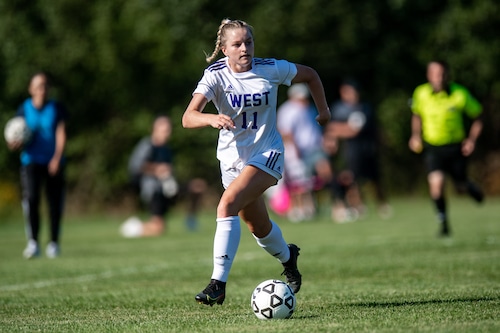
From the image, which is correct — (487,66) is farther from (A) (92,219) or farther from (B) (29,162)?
(B) (29,162)

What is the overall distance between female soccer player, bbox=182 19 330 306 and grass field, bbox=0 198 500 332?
24.8 inches

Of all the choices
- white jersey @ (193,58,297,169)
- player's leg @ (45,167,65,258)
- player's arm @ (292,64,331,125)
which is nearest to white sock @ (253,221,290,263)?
white jersey @ (193,58,297,169)

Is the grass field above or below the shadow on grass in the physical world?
above

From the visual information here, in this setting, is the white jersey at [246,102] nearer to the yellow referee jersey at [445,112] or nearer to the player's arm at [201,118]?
the player's arm at [201,118]

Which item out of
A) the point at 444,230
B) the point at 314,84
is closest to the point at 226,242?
the point at 314,84

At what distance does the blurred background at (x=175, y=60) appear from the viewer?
27625 millimetres

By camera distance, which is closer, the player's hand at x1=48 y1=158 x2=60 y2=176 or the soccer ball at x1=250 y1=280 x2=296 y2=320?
the soccer ball at x1=250 y1=280 x2=296 y2=320

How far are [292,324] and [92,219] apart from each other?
20.4 metres

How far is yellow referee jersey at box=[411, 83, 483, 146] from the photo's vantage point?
13539 millimetres

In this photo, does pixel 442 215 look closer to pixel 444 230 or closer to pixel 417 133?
pixel 444 230

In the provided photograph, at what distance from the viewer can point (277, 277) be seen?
9594mm

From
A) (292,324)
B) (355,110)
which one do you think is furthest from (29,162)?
(355,110)

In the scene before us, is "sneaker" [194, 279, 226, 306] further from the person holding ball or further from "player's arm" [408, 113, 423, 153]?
"player's arm" [408, 113, 423, 153]

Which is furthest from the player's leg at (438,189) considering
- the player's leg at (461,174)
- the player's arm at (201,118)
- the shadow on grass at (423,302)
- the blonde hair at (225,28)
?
the player's arm at (201,118)
